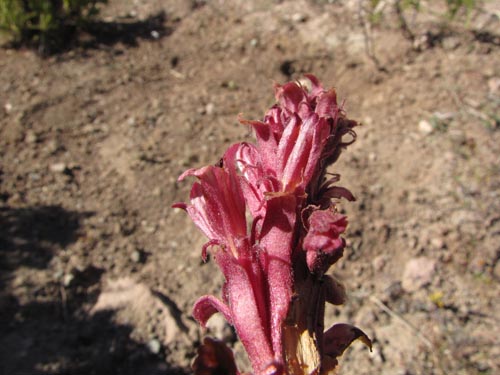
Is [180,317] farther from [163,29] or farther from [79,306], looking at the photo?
[163,29]

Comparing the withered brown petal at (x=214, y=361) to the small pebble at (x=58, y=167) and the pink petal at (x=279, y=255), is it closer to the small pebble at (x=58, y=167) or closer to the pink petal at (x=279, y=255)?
the pink petal at (x=279, y=255)

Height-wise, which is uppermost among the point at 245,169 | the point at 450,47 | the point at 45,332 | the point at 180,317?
the point at 245,169

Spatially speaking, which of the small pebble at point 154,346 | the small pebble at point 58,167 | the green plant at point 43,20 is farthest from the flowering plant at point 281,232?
the green plant at point 43,20

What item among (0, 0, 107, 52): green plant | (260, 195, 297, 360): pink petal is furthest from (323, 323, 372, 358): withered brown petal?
(0, 0, 107, 52): green plant

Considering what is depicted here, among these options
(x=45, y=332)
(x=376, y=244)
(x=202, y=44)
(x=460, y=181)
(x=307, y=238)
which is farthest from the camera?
(x=202, y=44)

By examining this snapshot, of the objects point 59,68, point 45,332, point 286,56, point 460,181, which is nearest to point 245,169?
point 45,332

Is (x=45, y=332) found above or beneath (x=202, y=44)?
beneath
